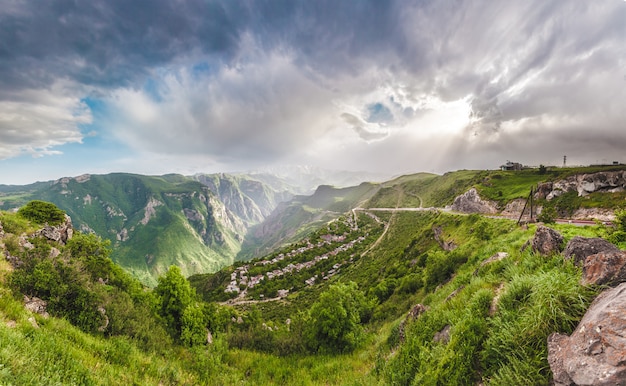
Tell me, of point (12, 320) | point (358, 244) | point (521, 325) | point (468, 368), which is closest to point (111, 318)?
point (12, 320)

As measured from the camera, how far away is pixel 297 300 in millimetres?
70875

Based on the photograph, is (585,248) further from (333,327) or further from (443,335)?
(333,327)

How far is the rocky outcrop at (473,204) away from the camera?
7875 cm

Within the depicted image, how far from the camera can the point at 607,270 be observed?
5297 millimetres

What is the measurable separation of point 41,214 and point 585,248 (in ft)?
135

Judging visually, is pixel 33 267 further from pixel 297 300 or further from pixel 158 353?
pixel 297 300

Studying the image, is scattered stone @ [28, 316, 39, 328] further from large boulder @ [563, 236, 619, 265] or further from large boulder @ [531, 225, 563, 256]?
large boulder @ [531, 225, 563, 256]

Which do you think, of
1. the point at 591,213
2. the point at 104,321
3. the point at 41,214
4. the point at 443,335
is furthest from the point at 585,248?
the point at 591,213

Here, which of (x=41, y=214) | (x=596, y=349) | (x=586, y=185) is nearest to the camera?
(x=596, y=349)

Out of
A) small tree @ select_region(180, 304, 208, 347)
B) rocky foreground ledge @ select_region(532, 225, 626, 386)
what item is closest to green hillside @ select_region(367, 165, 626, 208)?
rocky foreground ledge @ select_region(532, 225, 626, 386)

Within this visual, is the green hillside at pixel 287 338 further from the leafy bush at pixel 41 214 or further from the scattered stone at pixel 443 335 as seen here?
the leafy bush at pixel 41 214

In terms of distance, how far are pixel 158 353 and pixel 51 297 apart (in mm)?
5284

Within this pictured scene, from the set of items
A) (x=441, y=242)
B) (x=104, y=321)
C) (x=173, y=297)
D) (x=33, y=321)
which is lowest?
(x=441, y=242)

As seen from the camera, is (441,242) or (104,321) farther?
(441,242)
